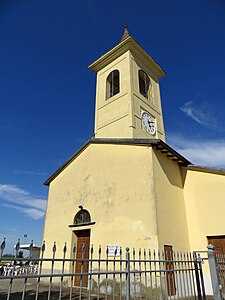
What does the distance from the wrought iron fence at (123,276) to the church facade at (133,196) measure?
2.86 ft

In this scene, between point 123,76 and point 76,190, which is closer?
point 76,190

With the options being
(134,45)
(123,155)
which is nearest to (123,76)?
(134,45)

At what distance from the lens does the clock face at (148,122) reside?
1452 cm

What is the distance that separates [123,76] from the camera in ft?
50.7

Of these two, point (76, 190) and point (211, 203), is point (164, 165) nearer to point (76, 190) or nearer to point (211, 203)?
point (211, 203)

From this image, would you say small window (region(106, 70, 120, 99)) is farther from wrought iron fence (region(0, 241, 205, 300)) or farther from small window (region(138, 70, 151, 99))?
wrought iron fence (region(0, 241, 205, 300))

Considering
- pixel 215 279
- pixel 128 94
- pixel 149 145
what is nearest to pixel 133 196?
pixel 149 145

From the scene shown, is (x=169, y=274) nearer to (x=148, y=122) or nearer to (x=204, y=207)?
(x=204, y=207)

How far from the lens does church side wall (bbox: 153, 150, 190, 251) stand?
862 centimetres

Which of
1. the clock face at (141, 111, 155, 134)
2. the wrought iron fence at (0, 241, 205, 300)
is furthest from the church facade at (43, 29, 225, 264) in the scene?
the wrought iron fence at (0, 241, 205, 300)

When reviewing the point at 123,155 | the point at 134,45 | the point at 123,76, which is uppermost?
the point at 134,45

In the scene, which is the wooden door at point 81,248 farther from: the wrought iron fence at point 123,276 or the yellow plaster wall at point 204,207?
the yellow plaster wall at point 204,207

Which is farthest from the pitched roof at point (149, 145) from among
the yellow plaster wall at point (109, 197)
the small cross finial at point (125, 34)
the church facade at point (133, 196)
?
the small cross finial at point (125, 34)

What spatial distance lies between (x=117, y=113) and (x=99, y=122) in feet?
5.48
